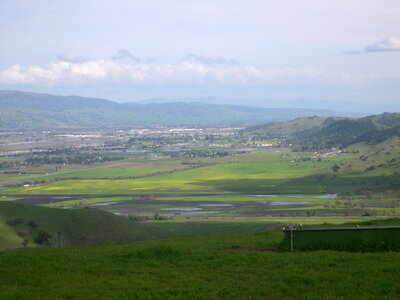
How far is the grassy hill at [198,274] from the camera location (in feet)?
54.0

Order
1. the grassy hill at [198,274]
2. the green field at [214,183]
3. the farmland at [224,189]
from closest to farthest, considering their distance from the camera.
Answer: the grassy hill at [198,274]
the farmland at [224,189]
the green field at [214,183]

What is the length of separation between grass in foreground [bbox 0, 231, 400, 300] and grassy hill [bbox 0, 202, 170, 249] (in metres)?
49.5

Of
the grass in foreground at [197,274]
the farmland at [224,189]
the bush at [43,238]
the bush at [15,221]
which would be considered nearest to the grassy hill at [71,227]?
the bush at [15,221]

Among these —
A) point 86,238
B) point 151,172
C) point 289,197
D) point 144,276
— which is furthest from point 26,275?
point 151,172

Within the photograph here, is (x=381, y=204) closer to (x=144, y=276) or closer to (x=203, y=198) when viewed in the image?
(x=203, y=198)

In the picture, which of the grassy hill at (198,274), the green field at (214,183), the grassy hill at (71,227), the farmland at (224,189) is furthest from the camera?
the green field at (214,183)

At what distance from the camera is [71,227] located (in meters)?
77.1

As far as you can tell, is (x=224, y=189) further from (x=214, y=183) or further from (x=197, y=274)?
(x=197, y=274)

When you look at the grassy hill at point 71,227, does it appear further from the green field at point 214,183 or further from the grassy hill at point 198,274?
the green field at point 214,183

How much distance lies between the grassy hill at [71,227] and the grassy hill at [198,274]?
49535mm

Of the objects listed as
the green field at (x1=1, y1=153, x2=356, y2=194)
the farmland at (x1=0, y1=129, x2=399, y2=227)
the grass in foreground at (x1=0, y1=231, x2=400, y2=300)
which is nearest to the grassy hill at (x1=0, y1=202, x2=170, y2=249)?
the farmland at (x1=0, y1=129, x2=399, y2=227)

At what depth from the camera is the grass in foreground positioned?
16.5 m

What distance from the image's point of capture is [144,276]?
62.4ft

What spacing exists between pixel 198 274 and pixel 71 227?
201 ft
